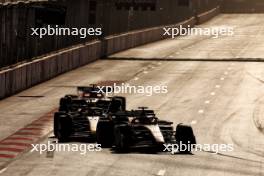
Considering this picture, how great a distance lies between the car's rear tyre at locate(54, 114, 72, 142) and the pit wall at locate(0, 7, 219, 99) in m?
15.7

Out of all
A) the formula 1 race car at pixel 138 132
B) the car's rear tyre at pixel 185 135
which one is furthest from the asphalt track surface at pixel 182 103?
the car's rear tyre at pixel 185 135

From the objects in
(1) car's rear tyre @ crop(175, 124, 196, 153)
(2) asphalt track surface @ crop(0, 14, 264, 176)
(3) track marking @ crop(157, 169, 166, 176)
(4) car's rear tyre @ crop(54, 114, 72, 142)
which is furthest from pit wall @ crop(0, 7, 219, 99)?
(3) track marking @ crop(157, 169, 166, 176)

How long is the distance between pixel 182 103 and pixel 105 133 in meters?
16.1

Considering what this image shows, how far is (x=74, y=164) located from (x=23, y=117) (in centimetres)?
1291

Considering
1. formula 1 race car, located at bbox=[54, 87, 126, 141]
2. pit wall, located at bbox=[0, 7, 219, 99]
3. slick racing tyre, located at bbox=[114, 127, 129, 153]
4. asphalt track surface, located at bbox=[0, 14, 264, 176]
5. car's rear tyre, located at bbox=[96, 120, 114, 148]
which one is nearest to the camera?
asphalt track surface, located at bbox=[0, 14, 264, 176]

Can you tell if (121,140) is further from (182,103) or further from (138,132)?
(182,103)

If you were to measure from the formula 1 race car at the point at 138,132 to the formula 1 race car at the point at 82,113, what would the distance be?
3.74 feet

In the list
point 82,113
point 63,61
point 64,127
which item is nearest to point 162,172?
point 64,127

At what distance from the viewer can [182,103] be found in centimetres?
4466

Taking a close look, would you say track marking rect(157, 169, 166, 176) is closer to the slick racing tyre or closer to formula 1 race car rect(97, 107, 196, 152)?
formula 1 race car rect(97, 107, 196, 152)

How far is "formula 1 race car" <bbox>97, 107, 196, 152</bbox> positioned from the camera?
1100 inches

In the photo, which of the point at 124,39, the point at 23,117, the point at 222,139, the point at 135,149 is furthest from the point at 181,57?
the point at 135,149

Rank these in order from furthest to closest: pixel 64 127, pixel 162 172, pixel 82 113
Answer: pixel 82 113 → pixel 64 127 → pixel 162 172

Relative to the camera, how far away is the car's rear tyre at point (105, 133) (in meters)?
28.8
